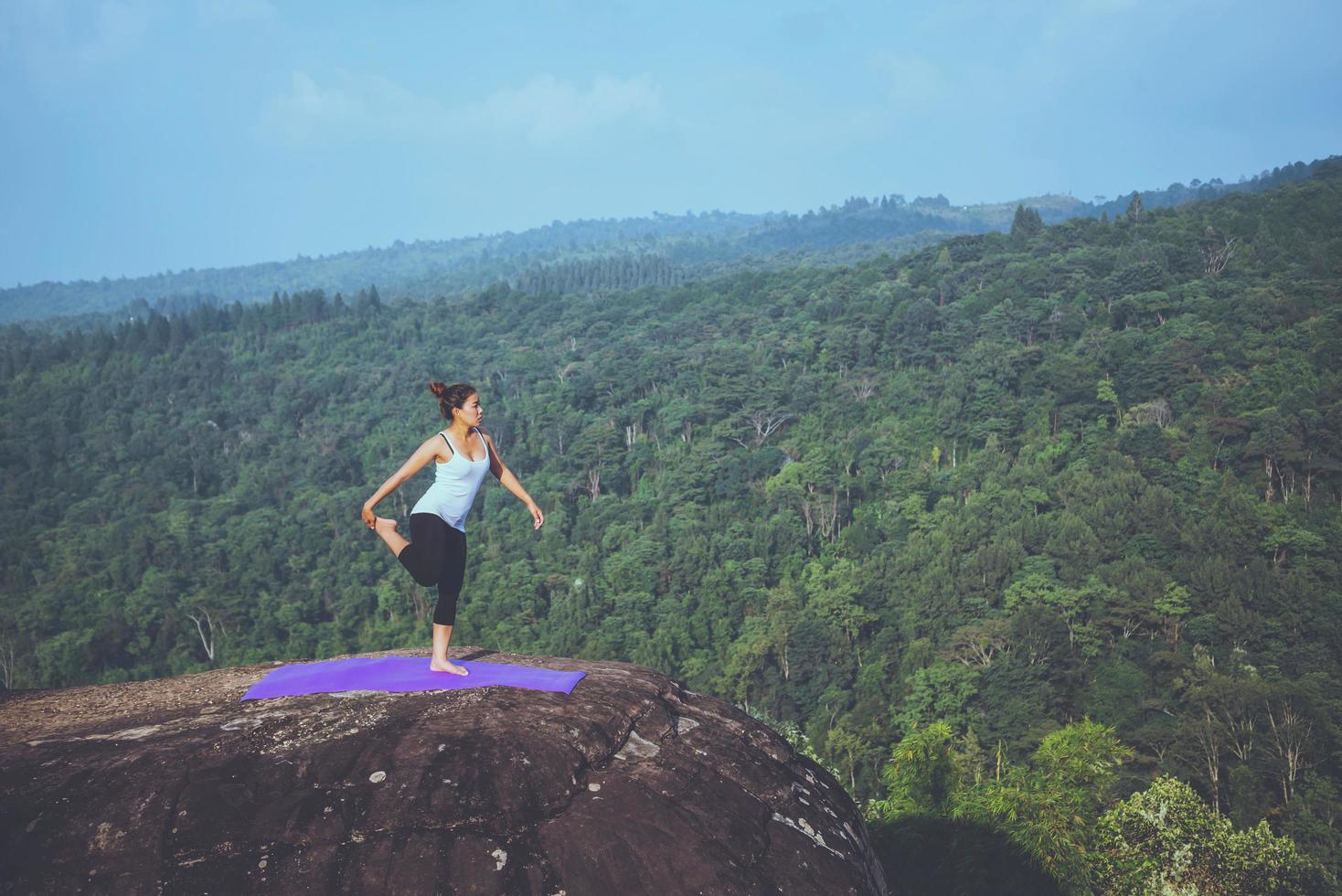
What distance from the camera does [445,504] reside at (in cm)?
709

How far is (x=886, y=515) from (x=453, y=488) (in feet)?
164

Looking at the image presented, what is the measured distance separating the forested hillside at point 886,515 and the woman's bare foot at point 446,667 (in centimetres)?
1116

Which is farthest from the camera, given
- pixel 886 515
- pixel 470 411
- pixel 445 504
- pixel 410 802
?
pixel 886 515

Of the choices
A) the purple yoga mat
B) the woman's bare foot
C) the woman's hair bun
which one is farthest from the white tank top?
the purple yoga mat

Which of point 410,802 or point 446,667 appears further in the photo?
point 446,667

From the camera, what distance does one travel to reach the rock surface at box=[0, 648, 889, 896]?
5.20 meters

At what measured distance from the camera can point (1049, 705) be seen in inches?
1470

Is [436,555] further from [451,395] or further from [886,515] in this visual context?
[886,515]

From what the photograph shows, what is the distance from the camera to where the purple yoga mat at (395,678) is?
684 cm

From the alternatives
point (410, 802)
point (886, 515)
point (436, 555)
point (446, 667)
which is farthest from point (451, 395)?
point (886, 515)

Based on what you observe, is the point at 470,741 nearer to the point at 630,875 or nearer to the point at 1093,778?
the point at 630,875

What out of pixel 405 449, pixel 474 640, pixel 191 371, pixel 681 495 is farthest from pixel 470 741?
pixel 191 371

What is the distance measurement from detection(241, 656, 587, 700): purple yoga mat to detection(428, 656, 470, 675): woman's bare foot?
0.03 meters

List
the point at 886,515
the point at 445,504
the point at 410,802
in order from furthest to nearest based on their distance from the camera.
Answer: the point at 886,515 < the point at 445,504 < the point at 410,802
